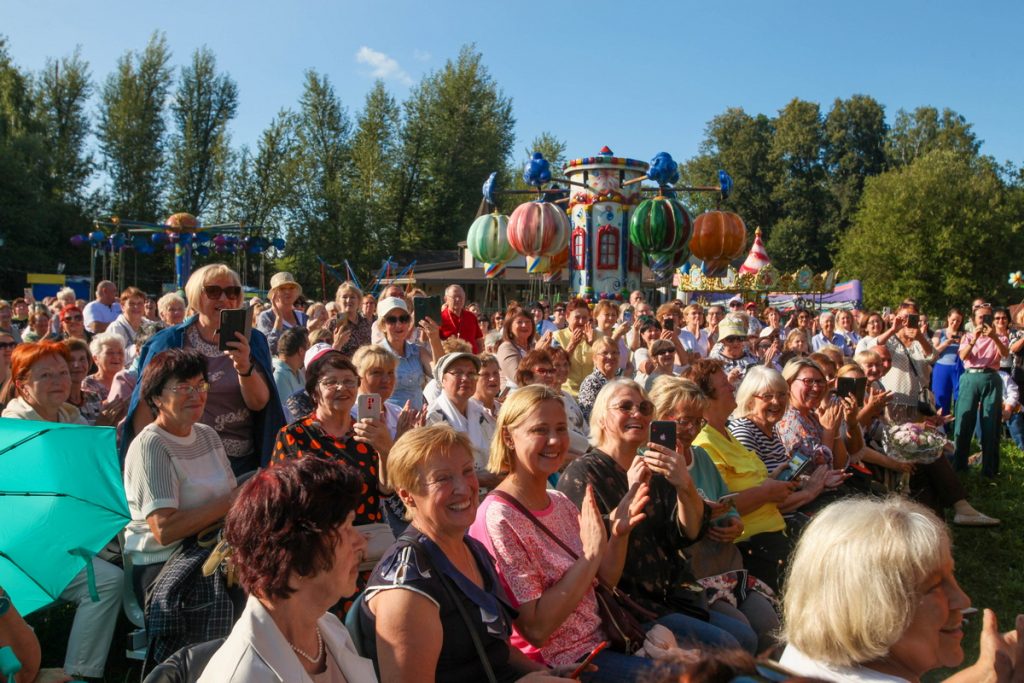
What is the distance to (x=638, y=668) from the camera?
8.92ft

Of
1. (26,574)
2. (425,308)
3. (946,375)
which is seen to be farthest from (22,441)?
(946,375)

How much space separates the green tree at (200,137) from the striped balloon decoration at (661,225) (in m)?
28.1

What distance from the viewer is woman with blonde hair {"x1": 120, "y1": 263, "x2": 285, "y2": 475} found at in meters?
3.96

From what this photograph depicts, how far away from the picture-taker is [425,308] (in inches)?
229

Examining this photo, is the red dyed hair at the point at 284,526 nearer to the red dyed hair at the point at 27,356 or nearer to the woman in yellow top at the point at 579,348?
the red dyed hair at the point at 27,356

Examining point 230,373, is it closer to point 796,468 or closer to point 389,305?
point 389,305

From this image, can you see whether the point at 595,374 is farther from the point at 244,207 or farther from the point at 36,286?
the point at 244,207

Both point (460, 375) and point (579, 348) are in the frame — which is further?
point (579, 348)

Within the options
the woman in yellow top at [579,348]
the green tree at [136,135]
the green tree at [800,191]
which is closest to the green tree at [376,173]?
the green tree at [136,135]

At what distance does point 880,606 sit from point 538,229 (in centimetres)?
1268

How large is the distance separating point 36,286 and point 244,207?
11.2 metres

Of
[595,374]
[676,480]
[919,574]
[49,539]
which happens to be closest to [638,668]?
[676,480]

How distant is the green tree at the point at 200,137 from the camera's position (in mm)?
37156

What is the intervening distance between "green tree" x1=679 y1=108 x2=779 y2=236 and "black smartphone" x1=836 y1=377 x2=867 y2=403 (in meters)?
49.6
